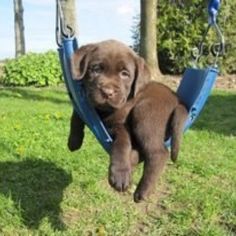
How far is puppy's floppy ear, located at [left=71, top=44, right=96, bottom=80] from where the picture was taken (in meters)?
3.75

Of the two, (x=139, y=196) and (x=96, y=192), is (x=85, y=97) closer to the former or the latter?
(x=139, y=196)

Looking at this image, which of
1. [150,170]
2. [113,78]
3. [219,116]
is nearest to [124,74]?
[113,78]

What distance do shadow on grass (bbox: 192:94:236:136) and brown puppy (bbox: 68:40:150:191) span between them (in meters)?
4.14

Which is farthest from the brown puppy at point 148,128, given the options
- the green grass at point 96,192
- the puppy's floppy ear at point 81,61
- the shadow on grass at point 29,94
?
the shadow on grass at point 29,94

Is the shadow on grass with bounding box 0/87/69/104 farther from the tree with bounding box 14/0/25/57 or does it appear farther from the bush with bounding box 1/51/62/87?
the tree with bounding box 14/0/25/57

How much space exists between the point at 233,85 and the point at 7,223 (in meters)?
9.97

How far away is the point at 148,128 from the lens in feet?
12.2

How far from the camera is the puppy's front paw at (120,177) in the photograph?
359cm

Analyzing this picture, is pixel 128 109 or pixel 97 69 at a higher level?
pixel 97 69

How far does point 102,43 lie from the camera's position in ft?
12.4

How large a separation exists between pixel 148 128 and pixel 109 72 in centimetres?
43

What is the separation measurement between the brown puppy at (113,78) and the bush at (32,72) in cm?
983

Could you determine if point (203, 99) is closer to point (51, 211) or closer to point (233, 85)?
point (51, 211)

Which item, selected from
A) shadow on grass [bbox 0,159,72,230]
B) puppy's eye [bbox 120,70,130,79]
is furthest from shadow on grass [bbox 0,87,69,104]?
puppy's eye [bbox 120,70,130,79]
